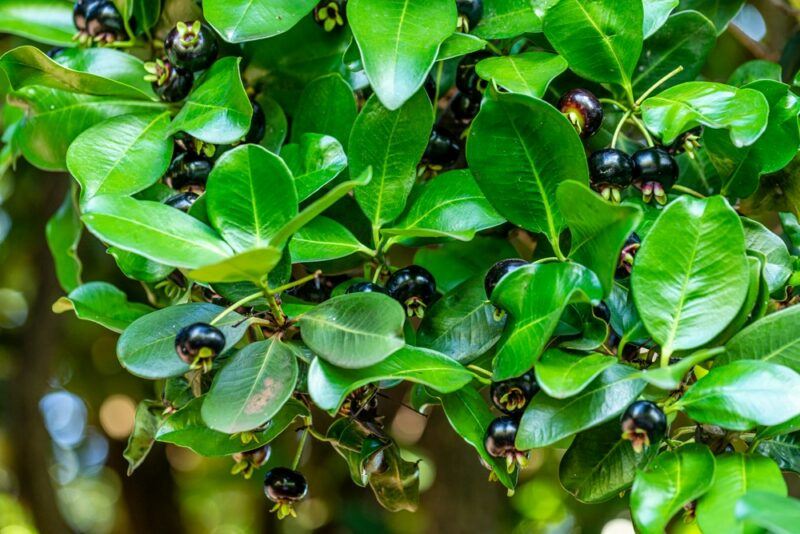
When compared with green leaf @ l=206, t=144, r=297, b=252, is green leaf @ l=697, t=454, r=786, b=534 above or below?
below

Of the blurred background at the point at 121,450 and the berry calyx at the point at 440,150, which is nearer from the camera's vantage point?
the berry calyx at the point at 440,150

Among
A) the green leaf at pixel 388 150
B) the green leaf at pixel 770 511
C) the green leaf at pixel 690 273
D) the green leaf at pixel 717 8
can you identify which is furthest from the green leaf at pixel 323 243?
the green leaf at pixel 717 8

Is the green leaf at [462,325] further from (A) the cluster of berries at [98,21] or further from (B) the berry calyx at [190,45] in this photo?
(A) the cluster of berries at [98,21]

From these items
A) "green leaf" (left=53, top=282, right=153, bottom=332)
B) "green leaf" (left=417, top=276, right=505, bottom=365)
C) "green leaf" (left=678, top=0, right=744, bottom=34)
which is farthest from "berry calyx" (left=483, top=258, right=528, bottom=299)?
"green leaf" (left=678, top=0, right=744, bottom=34)

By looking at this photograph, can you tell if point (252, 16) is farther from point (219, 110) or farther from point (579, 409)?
point (579, 409)

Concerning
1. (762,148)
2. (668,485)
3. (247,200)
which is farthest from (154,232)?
(762,148)

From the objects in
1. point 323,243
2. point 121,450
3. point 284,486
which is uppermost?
point 323,243

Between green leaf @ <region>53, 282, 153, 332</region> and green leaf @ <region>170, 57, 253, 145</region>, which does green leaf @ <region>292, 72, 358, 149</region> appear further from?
green leaf @ <region>53, 282, 153, 332</region>
